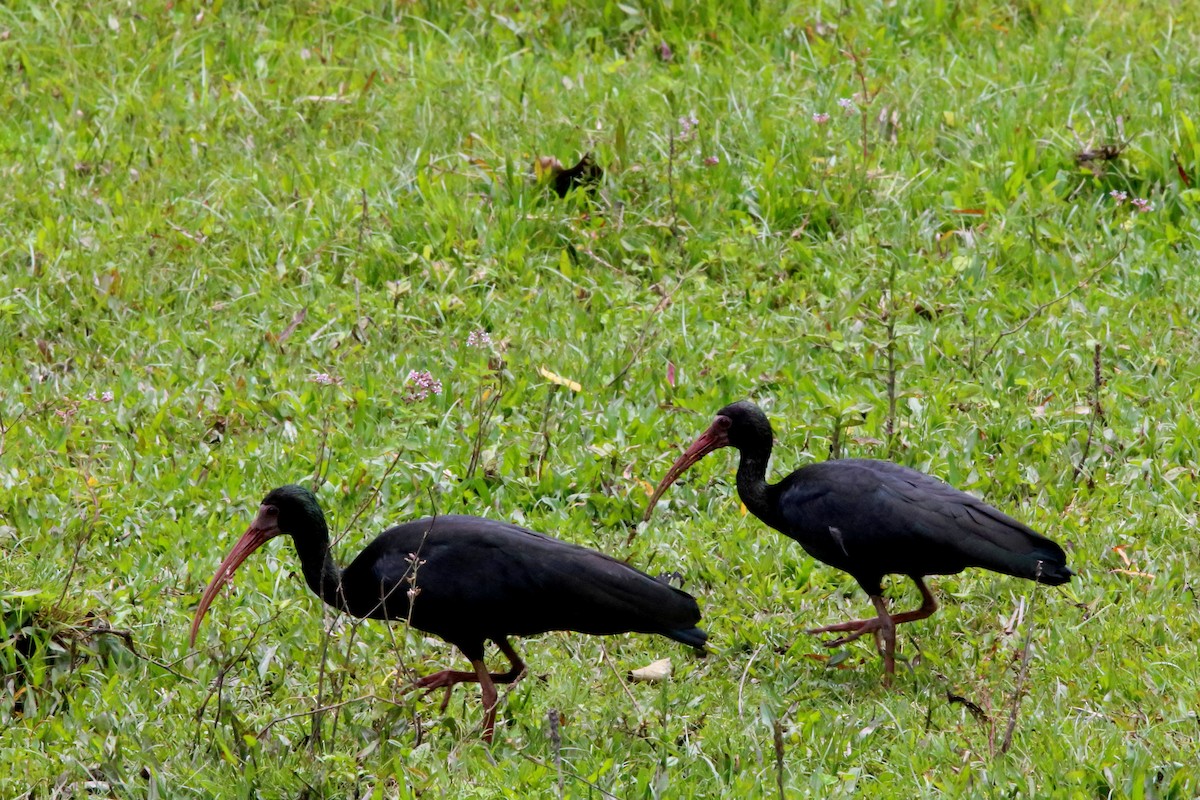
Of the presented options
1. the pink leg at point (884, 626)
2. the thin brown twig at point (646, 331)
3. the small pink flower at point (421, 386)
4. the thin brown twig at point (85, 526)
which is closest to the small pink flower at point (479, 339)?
the small pink flower at point (421, 386)

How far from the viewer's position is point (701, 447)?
6281 mm

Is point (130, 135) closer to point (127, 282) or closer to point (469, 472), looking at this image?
point (127, 282)

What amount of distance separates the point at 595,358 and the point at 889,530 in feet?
7.31

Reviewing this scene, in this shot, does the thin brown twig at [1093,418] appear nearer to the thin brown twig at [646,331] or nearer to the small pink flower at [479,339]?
the thin brown twig at [646,331]

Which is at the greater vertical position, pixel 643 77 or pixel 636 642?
pixel 643 77

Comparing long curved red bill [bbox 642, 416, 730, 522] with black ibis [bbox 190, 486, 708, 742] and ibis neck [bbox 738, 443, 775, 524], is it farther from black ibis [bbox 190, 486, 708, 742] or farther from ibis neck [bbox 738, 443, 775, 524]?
black ibis [bbox 190, 486, 708, 742]

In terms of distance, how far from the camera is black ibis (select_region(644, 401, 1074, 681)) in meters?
5.40

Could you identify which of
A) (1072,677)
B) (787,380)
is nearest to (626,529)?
(787,380)

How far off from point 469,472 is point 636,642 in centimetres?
114

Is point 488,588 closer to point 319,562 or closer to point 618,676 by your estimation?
point 618,676

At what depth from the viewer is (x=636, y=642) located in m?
5.94

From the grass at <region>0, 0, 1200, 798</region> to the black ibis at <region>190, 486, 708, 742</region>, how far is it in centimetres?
20

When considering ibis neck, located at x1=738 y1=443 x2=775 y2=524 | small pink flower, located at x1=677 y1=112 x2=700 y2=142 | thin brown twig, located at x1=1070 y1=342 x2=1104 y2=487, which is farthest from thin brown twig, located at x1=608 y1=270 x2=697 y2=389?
thin brown twig, located at x1=1070 y1=342 x2=1104 y2=487

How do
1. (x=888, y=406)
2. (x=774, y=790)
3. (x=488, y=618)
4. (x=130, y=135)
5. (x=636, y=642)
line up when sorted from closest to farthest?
1. (x=774, y=790)
2. (x=488, y=618)
3. (x=636, y=642)
4. (x=888, y=406)
5. (x=130, y=135)
